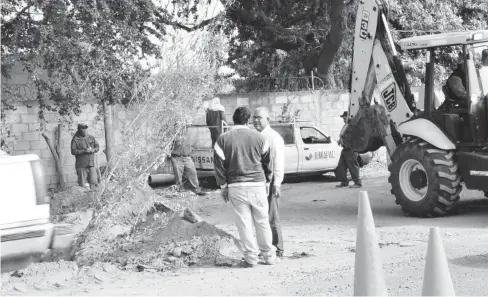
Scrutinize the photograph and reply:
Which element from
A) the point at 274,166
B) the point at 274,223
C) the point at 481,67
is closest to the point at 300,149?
the point at 481,67

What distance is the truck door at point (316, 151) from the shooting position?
18438 millimetres

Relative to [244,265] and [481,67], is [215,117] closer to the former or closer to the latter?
[481,67]

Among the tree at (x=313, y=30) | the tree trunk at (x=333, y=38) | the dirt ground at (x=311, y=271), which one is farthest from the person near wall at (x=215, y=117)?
the dirt ground at (x=311, y=271)

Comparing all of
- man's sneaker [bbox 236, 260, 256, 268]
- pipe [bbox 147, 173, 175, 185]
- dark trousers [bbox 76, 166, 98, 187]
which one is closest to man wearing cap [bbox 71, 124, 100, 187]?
dark trousers [bbox 76, 166, 98, 187]

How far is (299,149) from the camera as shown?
18.3 m

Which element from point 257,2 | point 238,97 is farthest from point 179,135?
point 257,2

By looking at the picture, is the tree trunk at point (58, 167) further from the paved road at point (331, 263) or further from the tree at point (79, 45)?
the paved road at point (331, 263)

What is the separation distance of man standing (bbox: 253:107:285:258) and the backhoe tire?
3627 mm

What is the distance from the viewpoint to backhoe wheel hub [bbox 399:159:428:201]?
40.8 ft

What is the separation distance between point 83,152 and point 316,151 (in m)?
5.45

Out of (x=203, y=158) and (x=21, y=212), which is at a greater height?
(x=21, y=212)

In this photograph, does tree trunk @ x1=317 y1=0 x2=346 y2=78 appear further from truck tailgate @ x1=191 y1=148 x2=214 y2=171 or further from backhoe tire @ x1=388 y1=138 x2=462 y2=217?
backhoe tire @ x1=388 y1=138 x2=462 y2=217

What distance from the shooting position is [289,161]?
59.4 ft

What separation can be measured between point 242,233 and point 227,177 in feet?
2.14
